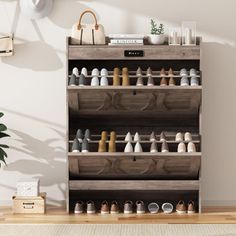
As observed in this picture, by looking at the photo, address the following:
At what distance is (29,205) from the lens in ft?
19.3

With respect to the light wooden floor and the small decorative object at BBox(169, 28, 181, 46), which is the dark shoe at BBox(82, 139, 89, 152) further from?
the small decorative object at BBox(169, 28, 181, 46)

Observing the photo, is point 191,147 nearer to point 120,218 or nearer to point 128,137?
point 128,137

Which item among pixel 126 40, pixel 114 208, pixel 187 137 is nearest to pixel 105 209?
pixel 114 208

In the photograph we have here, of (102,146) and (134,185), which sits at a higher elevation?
(102,146)

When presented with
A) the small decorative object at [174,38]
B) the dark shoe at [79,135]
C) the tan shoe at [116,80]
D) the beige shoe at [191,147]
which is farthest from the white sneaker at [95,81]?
the beige shoe at [191,147]

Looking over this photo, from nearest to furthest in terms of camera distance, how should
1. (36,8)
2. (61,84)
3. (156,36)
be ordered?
(156,36) → (36,8) → (61,84)

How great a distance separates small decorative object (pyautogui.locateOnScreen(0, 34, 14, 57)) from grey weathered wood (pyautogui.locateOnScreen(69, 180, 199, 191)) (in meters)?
1.27

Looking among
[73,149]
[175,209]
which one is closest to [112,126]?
[73,149]

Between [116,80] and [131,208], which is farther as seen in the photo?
[131,208]

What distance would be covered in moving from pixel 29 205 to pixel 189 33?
1981 millimetres

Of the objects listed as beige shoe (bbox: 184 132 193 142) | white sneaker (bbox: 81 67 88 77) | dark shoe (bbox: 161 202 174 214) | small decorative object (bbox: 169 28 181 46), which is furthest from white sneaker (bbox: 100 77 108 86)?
dark shoe (bbox: 161 202 174 214)

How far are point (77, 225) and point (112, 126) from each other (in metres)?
1.04

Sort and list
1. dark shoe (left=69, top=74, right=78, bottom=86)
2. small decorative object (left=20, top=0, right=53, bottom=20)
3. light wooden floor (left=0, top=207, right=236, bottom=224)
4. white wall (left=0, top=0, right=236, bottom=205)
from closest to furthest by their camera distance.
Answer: light wooden floor (left=0, top=207, right=236, bottom=224) < dark shoe (left=69, top=74, right=78, bottom=86) < small decorative object (left=20, top=0, right=53, bottom=20) < white wall (left=0, top=0, right=236, bottom=205)

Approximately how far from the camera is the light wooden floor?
18.2 ft
